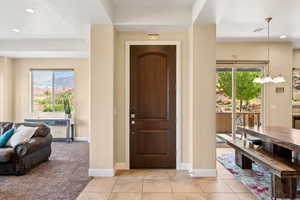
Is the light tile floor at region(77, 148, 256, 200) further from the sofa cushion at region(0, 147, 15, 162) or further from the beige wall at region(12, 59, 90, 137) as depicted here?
the beige wall at region(12, 59, 90, 137)

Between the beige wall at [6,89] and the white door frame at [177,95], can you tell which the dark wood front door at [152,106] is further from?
the beige wall at [6,89]

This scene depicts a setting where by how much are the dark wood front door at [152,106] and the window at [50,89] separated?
3.86 meters

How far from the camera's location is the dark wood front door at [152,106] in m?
4.28

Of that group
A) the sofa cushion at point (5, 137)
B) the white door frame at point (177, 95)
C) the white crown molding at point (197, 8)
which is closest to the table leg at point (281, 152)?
the white door frame at point (177, 95)

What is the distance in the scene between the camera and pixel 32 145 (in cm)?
412

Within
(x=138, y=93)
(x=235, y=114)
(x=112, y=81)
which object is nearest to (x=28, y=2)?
(x=112, y=81)

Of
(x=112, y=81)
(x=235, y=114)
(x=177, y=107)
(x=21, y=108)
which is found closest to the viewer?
(x=112, y=81)

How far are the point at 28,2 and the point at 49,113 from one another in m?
4.41

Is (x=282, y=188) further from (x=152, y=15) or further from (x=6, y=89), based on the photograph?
(x=6, y=89)

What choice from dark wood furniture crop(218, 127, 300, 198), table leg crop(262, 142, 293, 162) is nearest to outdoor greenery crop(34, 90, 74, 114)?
dark wood furniture crop(218, 127, 300, 198)

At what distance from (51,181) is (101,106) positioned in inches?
57.0

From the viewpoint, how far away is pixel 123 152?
427 cm

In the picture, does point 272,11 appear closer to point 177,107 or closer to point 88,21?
point 177,107

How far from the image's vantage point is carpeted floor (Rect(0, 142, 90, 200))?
3.10 metres
